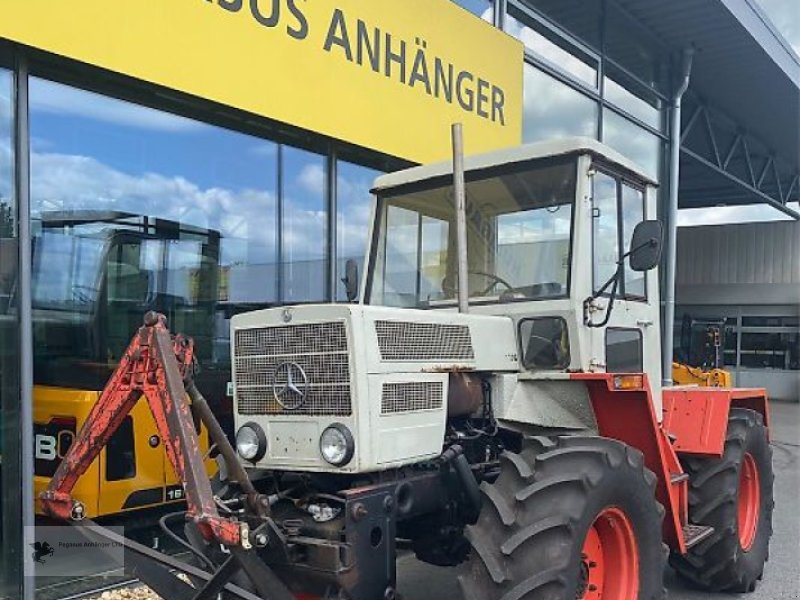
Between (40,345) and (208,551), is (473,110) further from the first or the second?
(208,551)

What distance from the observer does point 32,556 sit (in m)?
4.49

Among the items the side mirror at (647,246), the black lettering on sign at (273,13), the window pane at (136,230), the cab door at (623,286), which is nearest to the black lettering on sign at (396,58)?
the black lettering on sign at (273,13)

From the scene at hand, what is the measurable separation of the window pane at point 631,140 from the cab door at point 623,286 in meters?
6.63

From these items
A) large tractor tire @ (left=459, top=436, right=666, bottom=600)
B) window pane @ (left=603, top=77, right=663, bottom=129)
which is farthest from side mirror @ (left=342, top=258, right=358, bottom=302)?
window pane @ (left=603, top=77, right=663, bottom=129)

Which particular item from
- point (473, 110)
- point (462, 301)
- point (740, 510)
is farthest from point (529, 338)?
point (473, 110)

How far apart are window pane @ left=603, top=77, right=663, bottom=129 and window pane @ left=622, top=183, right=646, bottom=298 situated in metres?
6.97

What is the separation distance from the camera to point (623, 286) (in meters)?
4.46

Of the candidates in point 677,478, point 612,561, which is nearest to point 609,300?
point 677,478

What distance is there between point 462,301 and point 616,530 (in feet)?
4.27

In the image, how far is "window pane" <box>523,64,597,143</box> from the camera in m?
9.54

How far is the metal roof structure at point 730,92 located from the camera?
10750 millimetres

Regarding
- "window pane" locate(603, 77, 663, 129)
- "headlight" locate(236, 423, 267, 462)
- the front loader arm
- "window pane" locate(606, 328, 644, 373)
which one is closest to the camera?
the front loader arm

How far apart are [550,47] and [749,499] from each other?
20.7 feet

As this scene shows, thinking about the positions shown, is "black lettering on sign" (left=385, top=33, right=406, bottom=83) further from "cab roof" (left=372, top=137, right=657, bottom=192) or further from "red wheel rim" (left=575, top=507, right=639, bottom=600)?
"red wheel rim" (left=575, top=507, right=639, bottom=600)
